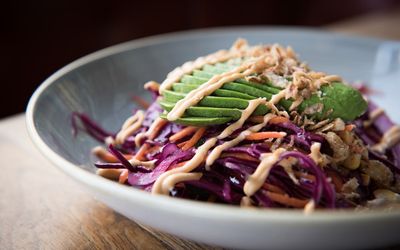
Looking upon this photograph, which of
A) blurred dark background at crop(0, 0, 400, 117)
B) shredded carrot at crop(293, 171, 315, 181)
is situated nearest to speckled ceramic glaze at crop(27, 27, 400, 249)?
shredded carrot at crop(293, 171, 315, 181)

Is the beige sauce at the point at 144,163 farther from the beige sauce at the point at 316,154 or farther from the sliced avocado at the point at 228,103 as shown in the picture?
the beige sauce at the point at 316,154

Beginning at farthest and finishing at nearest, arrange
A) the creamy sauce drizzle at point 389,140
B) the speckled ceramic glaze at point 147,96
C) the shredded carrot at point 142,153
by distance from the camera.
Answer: the creamy sauce drizzle at point 389,140
the shredded carrot at point 142,153
the speckled ceramic glaze at point 147,96

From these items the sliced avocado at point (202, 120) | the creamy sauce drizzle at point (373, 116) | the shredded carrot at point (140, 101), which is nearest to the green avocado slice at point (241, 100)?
the sliced avocado at point (202, 120)

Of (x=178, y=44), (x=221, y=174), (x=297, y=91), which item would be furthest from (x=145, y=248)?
(x=178, y=44)

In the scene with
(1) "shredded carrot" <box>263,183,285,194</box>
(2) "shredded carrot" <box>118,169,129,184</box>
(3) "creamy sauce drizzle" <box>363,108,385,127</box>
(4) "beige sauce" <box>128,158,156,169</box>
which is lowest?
(2) "shredded carrot" <box>118,169,129,184</box>

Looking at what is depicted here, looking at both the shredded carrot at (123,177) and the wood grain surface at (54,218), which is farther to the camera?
the shredded carrot at (123,177)

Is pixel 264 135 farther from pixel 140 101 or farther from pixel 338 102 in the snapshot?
pixel 140 101

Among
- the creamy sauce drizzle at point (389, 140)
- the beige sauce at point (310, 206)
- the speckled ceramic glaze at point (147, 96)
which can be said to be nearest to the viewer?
the speckled ceramic glaze at point (147, 96)

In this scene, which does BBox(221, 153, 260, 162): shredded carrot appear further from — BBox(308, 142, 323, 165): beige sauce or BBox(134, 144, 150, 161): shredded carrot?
BBox(134, 144, 150, 161): shredded carrot
